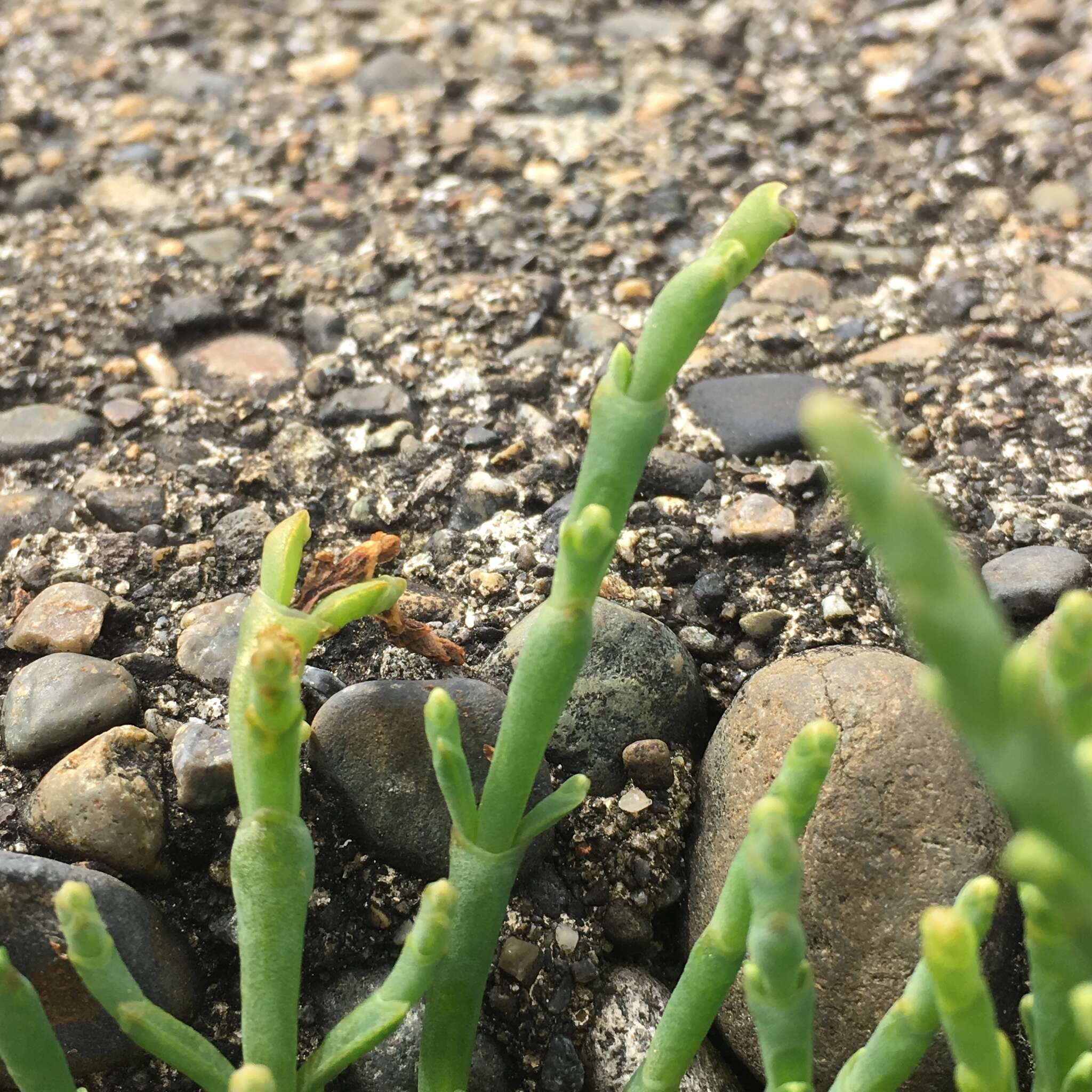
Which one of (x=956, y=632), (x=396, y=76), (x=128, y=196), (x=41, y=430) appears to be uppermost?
(x=956, y=632)

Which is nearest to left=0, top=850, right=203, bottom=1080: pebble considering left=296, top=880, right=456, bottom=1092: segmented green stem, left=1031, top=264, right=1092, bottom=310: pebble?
left=296, top=880, right=456, bottom=1092: segmented green stem

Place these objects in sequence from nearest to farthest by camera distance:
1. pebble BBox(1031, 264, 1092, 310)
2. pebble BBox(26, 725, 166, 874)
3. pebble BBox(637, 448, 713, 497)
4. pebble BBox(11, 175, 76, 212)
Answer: pebble BBox(26, 725, 166, 874) < pebble BBox(637, 448, 713, 497) < pebble BBox(1031, 264, 1092, 310) < pebble BBox(11, 175, 76, 212)

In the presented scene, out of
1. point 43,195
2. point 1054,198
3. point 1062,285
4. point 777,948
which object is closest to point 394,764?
point 777,948

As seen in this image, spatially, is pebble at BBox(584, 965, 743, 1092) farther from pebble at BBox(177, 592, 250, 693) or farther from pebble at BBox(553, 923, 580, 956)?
pebble at BBox(177, 592, 250, 693)

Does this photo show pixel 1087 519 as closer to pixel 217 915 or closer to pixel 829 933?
pixel 829 933

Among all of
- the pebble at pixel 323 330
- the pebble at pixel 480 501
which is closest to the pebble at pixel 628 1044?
the pebble at pixel 480 501

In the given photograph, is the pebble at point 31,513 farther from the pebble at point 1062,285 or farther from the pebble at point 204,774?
the pebble at point 1062,285

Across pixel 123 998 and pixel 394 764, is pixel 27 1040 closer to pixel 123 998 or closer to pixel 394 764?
pixel 123 998

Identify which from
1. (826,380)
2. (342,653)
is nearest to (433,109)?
(826,380)
